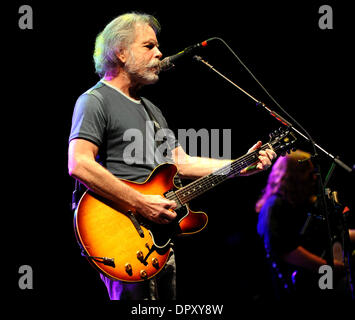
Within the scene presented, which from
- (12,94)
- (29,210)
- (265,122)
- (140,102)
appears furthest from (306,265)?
(12,94)

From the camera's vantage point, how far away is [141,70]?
2783mm

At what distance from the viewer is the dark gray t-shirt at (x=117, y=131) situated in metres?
2.43

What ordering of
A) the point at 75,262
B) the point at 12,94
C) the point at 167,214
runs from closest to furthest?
the point at 167,214
the point at 12,94
the point at 75,262

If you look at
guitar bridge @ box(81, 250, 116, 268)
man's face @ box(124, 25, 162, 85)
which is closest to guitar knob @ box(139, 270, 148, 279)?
guitar bridge @ box(81, 250, 116, 268)

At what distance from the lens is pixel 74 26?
379 cm

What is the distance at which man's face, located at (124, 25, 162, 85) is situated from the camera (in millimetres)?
2791

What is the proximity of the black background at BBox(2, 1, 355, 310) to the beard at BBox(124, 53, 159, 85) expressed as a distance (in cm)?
51

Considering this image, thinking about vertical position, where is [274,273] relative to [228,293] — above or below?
above

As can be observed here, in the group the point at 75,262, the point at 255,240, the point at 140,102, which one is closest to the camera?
the point at 140,102

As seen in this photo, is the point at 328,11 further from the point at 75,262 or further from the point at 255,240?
the point at 75,262

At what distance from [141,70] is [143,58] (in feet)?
0.34

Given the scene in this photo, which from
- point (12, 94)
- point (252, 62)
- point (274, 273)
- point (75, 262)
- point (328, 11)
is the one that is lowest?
point (274, 273)

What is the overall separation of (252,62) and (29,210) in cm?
305

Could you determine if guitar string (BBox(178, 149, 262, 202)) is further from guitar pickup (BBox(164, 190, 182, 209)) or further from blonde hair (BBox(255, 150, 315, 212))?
blonde hair (BBox(255, 150, 315, 212))
